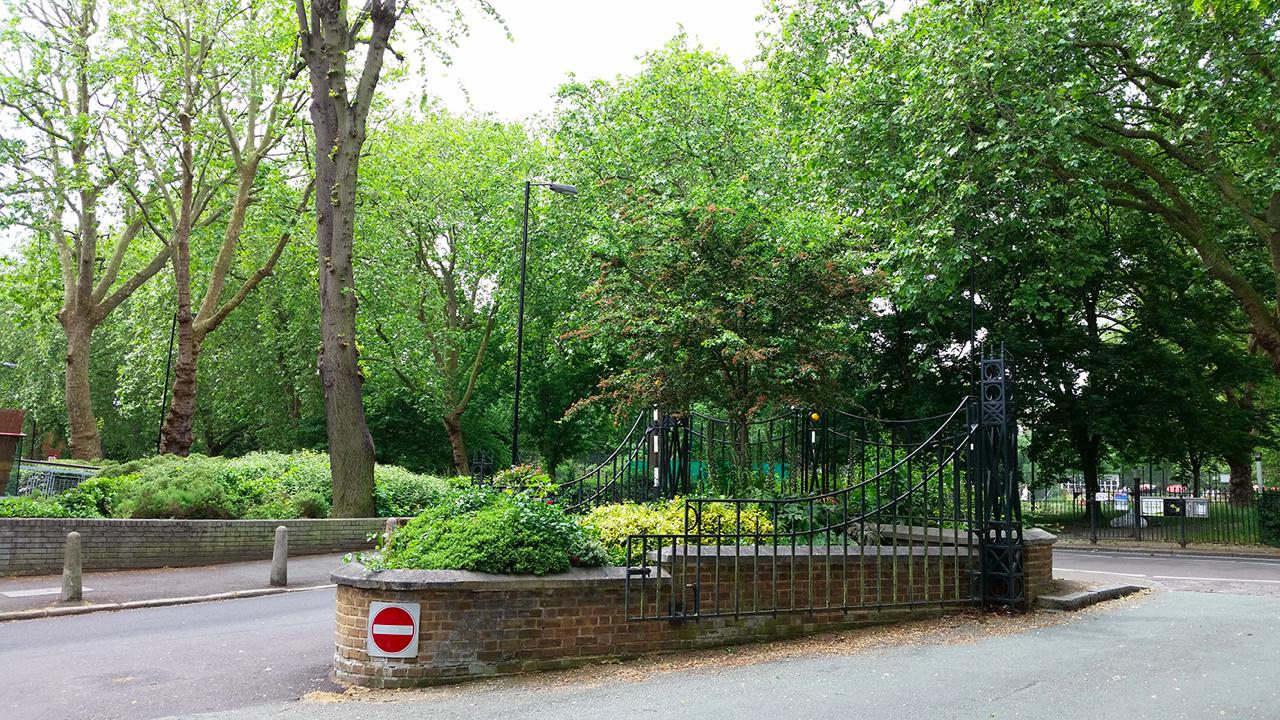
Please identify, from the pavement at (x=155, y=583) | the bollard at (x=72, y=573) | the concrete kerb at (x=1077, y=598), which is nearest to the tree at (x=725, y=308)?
the concrete kerb at (x=1077, y=598)

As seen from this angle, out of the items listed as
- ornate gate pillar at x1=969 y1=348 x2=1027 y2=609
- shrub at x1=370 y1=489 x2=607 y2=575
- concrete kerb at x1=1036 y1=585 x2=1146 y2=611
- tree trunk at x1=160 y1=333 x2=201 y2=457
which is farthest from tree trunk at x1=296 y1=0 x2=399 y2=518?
concrete kerb at x1=1036 y1=585 x2=1146 y2=611

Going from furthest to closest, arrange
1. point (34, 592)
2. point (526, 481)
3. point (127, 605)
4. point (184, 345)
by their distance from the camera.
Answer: point (184, 345), point (34, 592), point (127, 605), point (526, 481)

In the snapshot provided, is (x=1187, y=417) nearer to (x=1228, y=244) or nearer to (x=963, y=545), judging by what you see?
(x=1228, y=244)

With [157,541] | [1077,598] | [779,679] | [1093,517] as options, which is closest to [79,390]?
[157,541]

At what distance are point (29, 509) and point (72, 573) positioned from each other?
366cm

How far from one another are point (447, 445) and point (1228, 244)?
3142cm

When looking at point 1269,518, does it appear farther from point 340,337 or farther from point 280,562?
point 280,562

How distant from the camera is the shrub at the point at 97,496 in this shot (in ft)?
47.4

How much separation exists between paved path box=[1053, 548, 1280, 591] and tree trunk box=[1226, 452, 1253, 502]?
24.8 ft

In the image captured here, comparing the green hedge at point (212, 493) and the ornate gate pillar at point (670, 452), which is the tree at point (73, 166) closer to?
the green hedge at point (212, 493)

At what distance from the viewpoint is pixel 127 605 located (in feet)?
35.3

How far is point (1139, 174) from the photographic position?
66.3 ft

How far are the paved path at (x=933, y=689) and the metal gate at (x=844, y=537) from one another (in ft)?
2.49

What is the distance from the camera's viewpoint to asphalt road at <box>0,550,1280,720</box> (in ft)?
18.7
